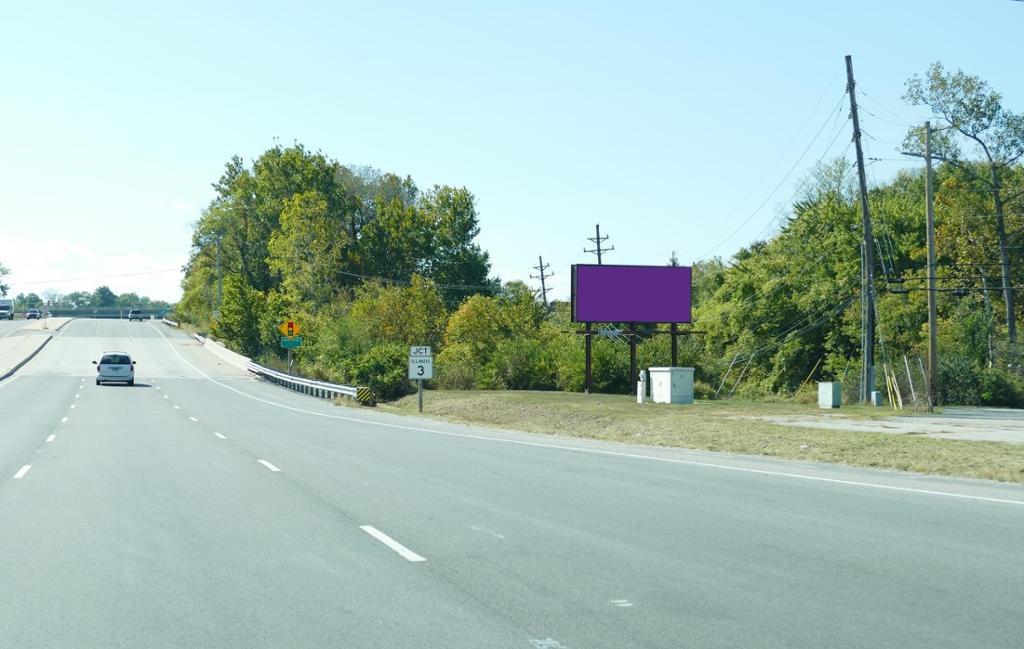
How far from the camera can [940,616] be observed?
274 inches

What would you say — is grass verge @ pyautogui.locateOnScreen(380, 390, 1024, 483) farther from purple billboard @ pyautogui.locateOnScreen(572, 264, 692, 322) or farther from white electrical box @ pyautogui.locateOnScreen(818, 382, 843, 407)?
purple billboard @ pyautogui.locateOnScreen(572, 264, 692, 322)

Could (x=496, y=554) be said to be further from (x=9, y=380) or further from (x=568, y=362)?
(x=9, y=380)

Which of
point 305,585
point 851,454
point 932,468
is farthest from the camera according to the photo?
point 851,454

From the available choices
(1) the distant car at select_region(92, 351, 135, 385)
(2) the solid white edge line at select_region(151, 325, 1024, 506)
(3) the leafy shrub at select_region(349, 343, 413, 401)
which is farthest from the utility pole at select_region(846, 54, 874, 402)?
(1) the distant car at select_region(92, 351, 135, 385)

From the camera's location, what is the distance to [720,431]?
2642 centimetres

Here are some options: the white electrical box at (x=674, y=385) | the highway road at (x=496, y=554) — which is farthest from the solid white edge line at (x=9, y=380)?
the highway road at (x=496, y=554)

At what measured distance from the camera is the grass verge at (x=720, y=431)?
18766 millimetres

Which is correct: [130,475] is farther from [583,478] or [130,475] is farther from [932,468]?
[932,468]

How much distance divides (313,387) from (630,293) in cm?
1789

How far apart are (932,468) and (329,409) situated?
93.5ft

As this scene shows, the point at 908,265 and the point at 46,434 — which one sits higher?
the point at 908,265

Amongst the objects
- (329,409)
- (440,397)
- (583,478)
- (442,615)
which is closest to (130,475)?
(583,478)

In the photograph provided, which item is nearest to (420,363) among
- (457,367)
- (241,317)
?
(457,367)

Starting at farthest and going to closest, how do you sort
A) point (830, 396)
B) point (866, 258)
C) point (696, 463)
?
point (866, 258) < point (830, 396) < point (696, 463)
